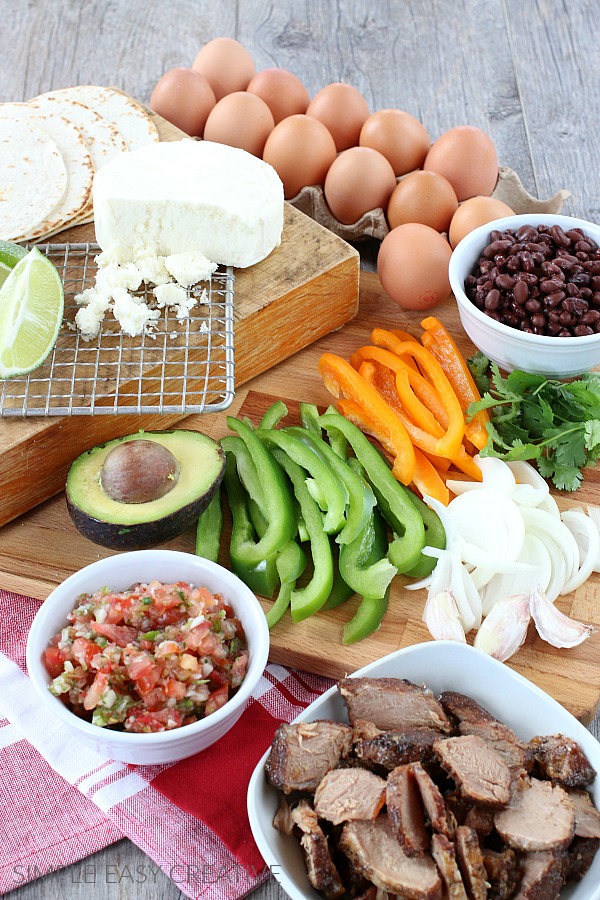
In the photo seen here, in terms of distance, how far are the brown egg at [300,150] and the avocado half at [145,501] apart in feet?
5.71

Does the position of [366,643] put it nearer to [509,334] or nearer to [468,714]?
[468,714]

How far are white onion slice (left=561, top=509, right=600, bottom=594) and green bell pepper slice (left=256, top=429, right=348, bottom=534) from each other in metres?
0.81

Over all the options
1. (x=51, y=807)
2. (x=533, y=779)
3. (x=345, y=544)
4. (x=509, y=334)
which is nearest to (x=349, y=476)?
(x=345, y=544)

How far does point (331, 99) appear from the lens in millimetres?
4508

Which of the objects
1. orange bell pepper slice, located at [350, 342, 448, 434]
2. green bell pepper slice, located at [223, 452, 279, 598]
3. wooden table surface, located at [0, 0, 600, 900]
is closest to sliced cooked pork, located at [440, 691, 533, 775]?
green bell pepper slice, located at [223, 452, 279, 598]

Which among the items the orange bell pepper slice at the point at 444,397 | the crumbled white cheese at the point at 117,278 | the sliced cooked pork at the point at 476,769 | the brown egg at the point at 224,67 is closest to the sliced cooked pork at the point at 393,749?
the sliced cooked pork at the point at 476,769

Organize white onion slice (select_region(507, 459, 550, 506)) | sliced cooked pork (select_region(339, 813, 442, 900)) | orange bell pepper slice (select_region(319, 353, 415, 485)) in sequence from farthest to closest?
orange bell pepper slice (select_region(319, 353, 415, 485)), white onion slice (select_region(507, 459, 550, 506)), sliced cooked pork (select_region(339, 813, 442, 900))

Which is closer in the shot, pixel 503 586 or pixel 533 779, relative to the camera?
pixel 533 779

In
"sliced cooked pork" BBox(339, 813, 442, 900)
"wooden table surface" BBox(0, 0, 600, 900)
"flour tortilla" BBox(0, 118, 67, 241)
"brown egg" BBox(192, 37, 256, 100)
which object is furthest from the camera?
"wooden table surface" BBox(0, 0, 600, 900)

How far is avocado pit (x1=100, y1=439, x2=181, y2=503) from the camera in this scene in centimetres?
298

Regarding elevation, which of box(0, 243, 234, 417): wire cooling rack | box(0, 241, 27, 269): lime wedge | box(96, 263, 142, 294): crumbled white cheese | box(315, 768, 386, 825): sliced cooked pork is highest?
box(0, 241, 27, 269): lime wedge

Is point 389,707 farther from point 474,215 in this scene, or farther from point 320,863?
point 474,215

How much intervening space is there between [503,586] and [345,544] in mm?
553

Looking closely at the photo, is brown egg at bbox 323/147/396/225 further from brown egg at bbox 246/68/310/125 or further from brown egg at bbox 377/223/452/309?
brown egg at bbox 246/68/310/125
